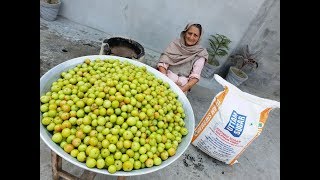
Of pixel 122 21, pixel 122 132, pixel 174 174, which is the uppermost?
pixel 122 132

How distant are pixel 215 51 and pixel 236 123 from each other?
234cm

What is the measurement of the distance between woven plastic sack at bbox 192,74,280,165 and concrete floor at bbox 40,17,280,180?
37cm

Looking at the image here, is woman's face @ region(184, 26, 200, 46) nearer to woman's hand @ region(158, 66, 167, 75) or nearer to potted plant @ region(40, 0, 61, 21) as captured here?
woman's hand @ region(158, 66, 167, 75)

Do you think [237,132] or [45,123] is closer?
[45,123]

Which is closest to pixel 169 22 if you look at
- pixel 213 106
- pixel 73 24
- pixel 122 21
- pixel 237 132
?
pixel 122 21

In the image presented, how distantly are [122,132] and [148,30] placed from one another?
12.0ft

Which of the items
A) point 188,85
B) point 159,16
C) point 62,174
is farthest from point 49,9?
point 62,174

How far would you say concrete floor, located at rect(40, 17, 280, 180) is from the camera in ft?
11.7

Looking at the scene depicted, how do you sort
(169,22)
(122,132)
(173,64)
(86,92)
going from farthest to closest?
(169,22)
(173,64)
(86,92)
(122,132)

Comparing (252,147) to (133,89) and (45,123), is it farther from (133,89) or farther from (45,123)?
(45,123)

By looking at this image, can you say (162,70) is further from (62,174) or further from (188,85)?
(62,174)

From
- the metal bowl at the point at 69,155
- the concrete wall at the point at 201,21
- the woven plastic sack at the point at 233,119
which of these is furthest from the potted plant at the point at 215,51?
the metal bowl at the point at 69,155

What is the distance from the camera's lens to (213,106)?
3598 millimetres

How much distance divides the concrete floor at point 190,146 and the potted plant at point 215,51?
0.83 ft
